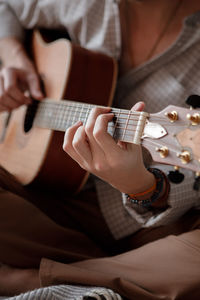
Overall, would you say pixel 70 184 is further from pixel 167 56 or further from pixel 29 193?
pixel 167 56

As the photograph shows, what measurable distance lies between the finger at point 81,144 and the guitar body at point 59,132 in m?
0.27

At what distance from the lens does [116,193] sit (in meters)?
0.86

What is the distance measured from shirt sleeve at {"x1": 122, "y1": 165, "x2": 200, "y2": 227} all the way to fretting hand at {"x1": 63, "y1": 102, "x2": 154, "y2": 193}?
0.09 metres

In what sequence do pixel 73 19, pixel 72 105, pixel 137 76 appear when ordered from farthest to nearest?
pixel 73 19 → pixel 137 76 → pixel 72 105

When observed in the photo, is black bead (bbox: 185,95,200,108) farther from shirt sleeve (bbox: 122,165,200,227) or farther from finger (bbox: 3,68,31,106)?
finger (bbox: 3,68,31,106)

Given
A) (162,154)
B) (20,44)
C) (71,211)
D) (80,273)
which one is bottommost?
(71,211)

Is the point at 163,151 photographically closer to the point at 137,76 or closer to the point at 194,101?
the point at 194,101

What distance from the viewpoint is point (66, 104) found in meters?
0.80

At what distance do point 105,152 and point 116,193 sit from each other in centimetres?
31

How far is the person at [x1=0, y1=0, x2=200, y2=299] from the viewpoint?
1.97 ft

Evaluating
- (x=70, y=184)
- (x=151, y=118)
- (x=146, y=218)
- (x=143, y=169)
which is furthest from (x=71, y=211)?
(x=151, y=118)

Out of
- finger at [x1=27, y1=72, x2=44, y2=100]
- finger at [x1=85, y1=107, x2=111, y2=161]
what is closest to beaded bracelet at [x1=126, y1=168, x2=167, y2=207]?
finger at [x1=85, y1=107, x2=111, y2=161]

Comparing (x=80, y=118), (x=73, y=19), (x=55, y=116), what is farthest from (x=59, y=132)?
(x=73, y=19)

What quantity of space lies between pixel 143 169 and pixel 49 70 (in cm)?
50
